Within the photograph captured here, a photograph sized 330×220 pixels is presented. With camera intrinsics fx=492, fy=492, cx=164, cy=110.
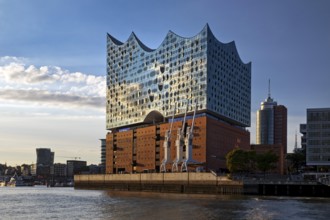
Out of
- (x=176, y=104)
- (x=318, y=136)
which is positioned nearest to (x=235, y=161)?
(x=318, y=136)

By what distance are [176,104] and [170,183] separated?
32.4 meters

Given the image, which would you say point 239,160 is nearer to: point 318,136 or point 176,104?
point 318,136

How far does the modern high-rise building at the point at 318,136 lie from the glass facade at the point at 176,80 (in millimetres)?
25862

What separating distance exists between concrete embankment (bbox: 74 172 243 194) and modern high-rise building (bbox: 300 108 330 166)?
41249 mm

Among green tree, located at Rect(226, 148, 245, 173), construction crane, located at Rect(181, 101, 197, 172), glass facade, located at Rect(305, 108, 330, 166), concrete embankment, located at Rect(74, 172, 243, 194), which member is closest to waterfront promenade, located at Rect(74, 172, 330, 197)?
concrete embankment, located at Rect(74, 172, 243, 194)

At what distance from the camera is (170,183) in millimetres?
126062

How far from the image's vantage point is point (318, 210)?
2486 inches

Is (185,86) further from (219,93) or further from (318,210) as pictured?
(318,210)

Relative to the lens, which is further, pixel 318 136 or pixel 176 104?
pixel 176 104

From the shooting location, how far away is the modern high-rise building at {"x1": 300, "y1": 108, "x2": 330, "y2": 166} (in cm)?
13862

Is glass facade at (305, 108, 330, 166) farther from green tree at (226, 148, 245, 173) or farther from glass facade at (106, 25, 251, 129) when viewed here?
green tree at (226, 148, 245, 173)

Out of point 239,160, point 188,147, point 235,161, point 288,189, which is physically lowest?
point 288,189

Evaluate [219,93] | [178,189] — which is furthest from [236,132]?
[178,189]

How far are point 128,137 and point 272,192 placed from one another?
7731 centimetres
